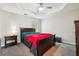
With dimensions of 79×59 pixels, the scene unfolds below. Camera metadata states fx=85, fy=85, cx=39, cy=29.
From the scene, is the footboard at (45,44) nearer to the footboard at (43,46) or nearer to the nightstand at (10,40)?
the footboard at (43,46)

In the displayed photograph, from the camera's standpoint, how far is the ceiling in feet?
5.73

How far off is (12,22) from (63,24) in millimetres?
1127

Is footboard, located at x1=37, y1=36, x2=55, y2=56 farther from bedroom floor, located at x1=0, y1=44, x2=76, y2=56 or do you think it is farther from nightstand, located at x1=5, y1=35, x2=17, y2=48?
nightstand, located at x1=5, y1=35, x2=17, y2=48

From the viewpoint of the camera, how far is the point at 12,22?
1854 millimetres

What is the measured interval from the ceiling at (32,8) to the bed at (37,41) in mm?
382

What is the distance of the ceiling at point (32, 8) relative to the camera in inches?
68.8

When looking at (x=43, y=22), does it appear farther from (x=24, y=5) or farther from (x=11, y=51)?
(x=11, y=51)

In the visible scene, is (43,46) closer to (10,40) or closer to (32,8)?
(10,40)

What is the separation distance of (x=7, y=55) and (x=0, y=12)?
89 centimetres

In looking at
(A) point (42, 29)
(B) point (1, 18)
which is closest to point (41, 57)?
(A) point (42, 29)

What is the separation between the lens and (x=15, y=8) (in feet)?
5.88

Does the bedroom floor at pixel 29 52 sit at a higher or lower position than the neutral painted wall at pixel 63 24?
lower

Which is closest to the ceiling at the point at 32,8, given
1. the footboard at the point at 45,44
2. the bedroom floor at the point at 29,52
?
the footboard at the point at 45,44

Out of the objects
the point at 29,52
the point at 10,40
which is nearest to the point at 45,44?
the point at 29,52
